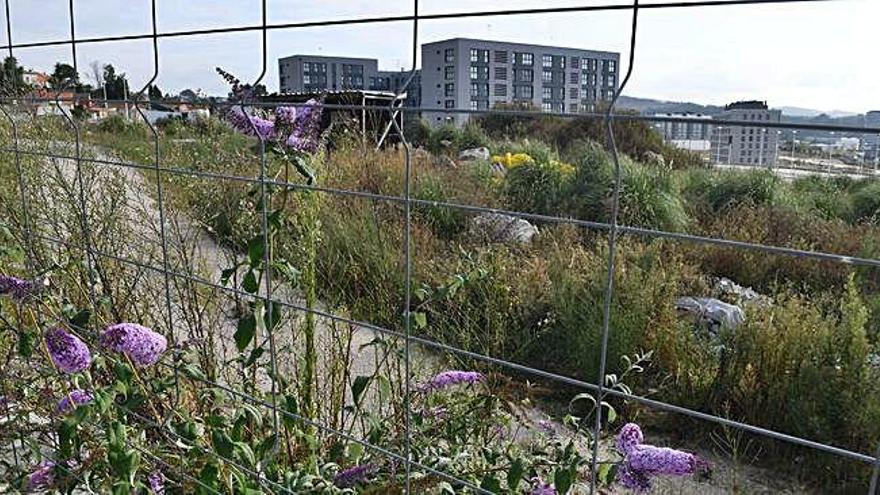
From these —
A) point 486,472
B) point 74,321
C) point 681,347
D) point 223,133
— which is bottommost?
point 681,347

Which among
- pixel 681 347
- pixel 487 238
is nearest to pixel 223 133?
pixel 487 238

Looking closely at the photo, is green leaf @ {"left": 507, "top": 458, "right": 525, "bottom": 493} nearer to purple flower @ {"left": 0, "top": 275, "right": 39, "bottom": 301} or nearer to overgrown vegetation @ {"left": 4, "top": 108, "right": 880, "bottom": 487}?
overgrown vegetation @ {"left": 4, "top": 108, "right": 880, "bottom": 487}

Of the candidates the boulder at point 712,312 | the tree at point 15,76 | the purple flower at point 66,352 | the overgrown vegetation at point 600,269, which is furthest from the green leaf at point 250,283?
the boulder at point 712,312

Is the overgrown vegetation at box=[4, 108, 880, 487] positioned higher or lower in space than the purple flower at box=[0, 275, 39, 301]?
lower

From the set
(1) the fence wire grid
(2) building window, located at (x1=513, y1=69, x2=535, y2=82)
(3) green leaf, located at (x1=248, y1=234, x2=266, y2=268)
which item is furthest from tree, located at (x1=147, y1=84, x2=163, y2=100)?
(2) building window, located at (x1=513, y1=69, x2=535, y2=82)

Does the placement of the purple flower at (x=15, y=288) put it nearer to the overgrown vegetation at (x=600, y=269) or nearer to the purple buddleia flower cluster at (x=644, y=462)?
the overgrown vegetation at (x=600, y=269)

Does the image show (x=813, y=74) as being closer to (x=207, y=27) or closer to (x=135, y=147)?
(x=207, y=27)
